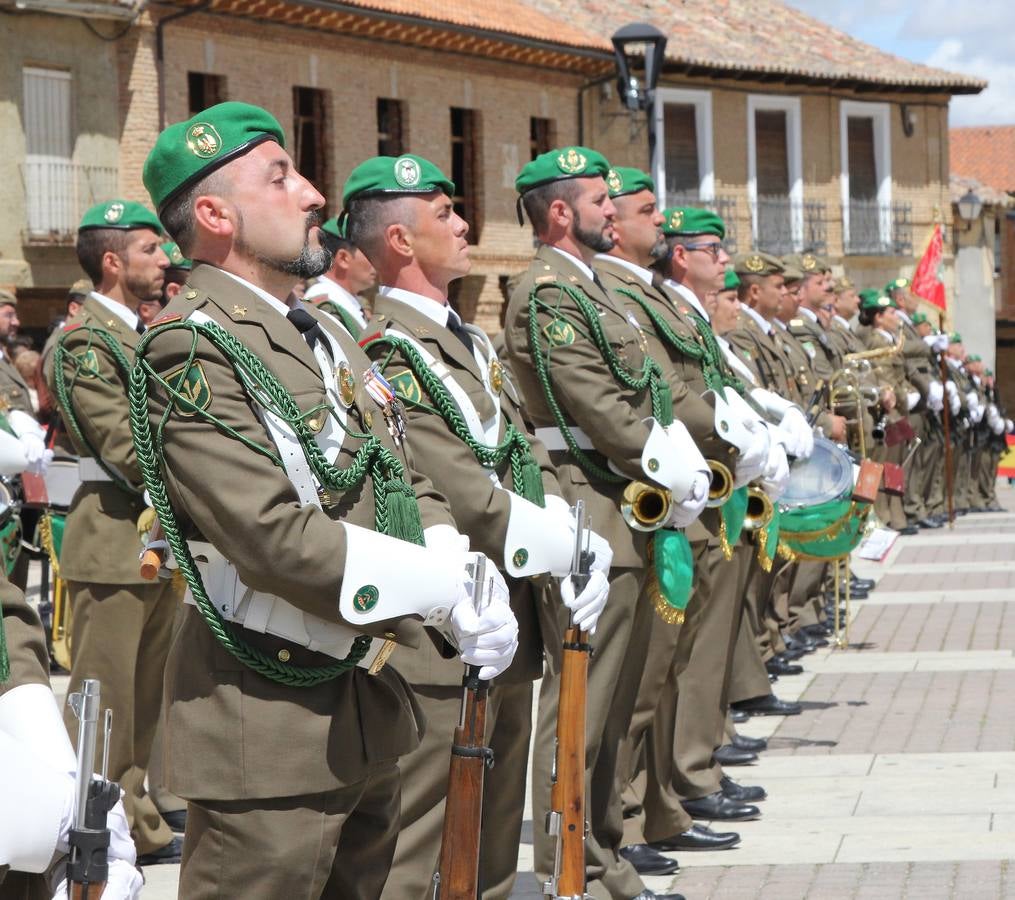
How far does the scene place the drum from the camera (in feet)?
27.9

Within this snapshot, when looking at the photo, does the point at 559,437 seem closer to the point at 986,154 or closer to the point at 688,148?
the point at 688,148

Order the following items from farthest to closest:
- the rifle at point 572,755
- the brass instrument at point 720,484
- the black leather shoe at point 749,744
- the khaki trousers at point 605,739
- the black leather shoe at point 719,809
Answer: the black leather shoe at point 749,744, the black leather shoe at point 719,809, the brass instrument at point 720,484, the khaki trousers at point 605,739, the rifle at point 572,755

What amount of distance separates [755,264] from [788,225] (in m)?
27.9

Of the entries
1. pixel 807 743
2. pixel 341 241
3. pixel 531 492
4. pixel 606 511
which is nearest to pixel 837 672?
pixel 807 743

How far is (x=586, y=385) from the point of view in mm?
5625

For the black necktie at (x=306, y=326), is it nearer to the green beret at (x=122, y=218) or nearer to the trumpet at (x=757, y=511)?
the green beret at (x=122, y=218)

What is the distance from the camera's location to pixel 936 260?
74.2 ft

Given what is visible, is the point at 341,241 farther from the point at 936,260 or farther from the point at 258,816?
the point at 936,260

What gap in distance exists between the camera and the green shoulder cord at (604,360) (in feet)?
18.6

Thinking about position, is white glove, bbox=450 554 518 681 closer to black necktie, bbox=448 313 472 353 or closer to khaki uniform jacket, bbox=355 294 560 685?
khaki uniform jacket, bbox=355 294 560 685

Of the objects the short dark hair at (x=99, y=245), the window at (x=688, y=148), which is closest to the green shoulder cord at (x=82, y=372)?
the short dark hair at (x=99, y=245)

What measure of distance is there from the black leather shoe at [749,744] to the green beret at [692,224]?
2.24 m

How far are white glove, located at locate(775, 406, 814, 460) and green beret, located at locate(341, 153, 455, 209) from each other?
292 cm

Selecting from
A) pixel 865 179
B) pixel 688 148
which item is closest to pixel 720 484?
pixel 688 148
